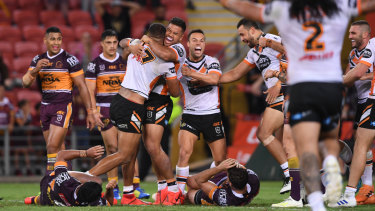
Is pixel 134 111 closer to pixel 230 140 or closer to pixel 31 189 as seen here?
pixel 31 189

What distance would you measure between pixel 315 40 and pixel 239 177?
8.80 ft

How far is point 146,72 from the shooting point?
333 inches

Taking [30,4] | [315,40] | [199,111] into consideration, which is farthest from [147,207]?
[30,4]

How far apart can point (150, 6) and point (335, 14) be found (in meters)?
15.9

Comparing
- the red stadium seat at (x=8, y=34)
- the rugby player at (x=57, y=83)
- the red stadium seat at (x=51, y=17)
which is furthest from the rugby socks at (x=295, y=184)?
the red stadium seat at (x=51, y=17)

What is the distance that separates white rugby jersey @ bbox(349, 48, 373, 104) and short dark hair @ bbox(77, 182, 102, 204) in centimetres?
410

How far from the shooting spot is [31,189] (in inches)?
484

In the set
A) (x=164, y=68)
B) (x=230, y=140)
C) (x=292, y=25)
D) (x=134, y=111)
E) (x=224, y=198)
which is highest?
(x=292, y=25)

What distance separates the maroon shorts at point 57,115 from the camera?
33.2 ft

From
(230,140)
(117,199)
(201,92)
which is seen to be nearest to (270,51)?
(201,92)

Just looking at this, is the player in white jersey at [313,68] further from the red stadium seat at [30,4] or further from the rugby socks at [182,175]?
the red stadium seat at [30,4]

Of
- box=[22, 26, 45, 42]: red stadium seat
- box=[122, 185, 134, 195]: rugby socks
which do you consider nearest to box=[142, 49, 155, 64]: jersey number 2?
box=[122, 185, 134, 195]: rugby socks

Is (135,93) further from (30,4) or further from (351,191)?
(30,4)

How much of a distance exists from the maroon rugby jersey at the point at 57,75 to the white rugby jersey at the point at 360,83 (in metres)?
4.36
